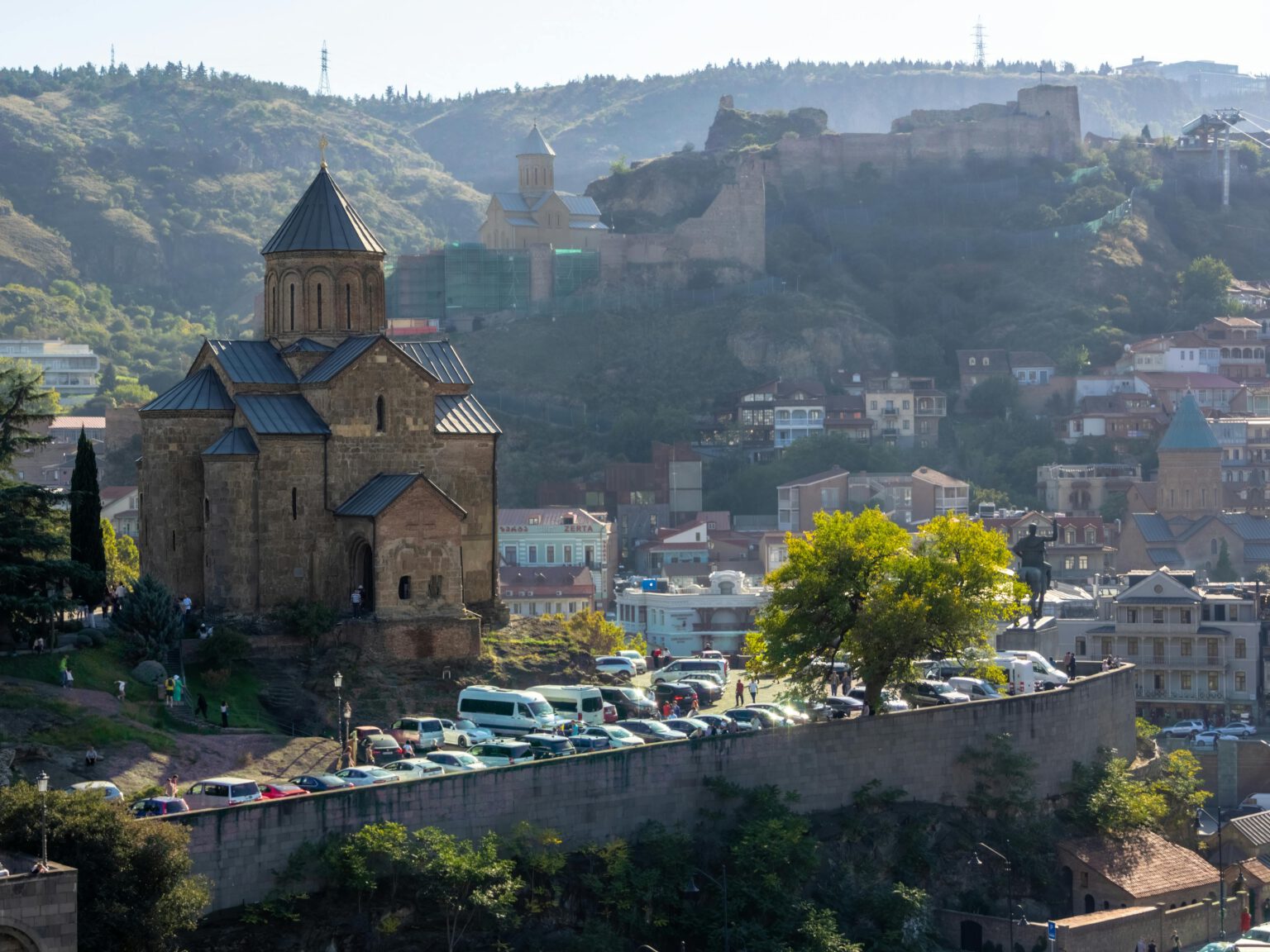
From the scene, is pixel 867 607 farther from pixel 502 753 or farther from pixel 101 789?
pixel 101 789

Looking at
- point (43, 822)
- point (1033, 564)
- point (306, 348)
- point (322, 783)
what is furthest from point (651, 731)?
point (1033, 564)

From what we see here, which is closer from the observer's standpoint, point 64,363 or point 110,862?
point 110,862

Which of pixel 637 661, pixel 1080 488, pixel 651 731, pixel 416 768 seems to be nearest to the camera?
pixel 416 768

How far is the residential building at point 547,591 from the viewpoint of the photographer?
297 ft

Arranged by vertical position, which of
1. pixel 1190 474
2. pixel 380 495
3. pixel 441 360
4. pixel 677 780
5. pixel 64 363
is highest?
pixel 64 363

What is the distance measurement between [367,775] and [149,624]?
721cm

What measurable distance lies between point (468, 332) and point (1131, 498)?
35.5 metres

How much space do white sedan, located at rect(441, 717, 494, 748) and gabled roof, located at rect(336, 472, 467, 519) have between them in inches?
186

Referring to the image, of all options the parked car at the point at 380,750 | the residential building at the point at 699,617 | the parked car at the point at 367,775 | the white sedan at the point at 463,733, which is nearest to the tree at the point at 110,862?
the parked car at the point at 367,775

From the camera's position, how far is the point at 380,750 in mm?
42938

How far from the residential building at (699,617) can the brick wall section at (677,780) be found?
27.0 m

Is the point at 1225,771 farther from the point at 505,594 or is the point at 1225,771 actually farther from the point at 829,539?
the point at 505,594

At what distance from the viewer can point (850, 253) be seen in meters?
135

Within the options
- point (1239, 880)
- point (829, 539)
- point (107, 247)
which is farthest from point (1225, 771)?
point (107, 247)
